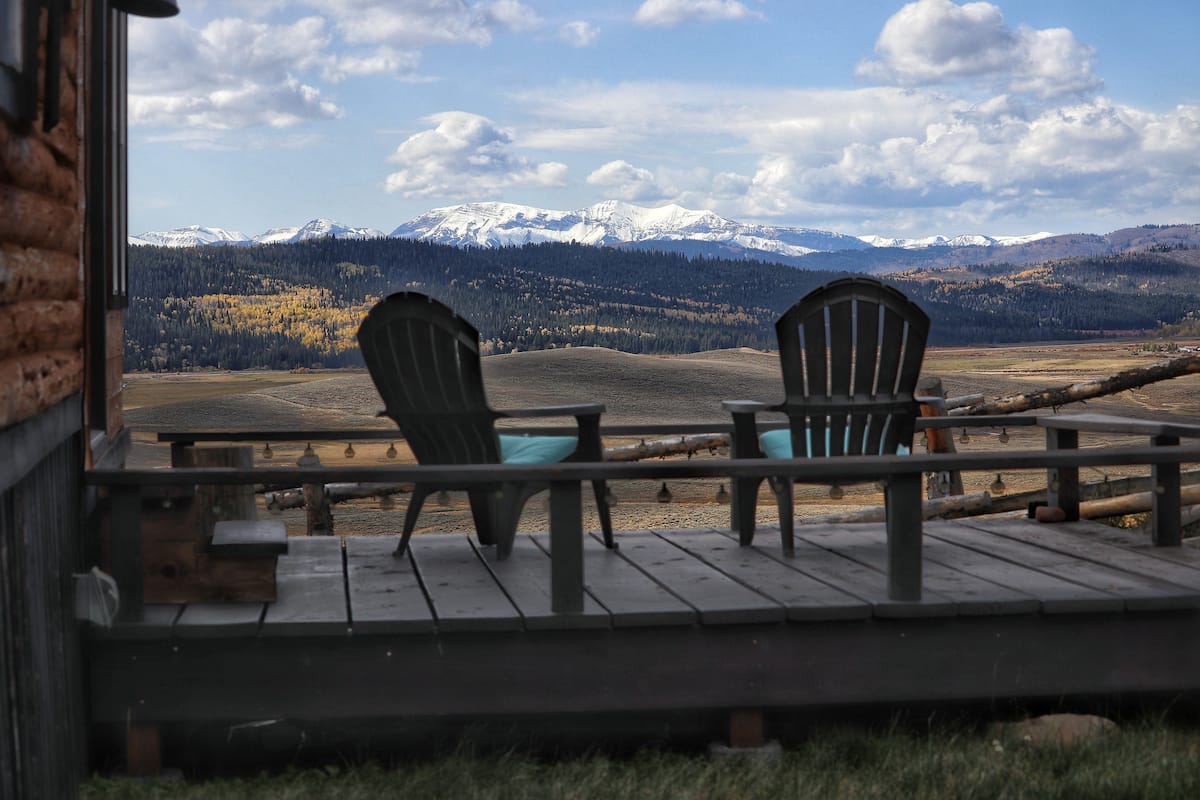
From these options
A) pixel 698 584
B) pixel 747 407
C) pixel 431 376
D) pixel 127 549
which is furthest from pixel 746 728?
pixel 127 549

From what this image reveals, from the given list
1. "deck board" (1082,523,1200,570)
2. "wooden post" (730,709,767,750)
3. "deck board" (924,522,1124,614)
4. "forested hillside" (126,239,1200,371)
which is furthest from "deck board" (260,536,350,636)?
"forested hillside" (126,239,1200,371)

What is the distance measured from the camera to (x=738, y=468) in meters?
3.38

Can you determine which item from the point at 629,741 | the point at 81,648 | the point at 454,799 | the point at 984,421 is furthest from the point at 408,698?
the point at 984,421

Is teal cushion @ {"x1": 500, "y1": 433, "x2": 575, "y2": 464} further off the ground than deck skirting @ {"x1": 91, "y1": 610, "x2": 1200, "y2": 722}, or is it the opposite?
teal cushion @ {"x1": 500, "y1": 433, "x2": 575, "y2": 464}

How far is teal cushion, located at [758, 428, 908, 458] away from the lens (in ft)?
14.5

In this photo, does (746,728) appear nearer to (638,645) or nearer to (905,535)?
(638,645)

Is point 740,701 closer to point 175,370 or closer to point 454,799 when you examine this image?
point 454,799

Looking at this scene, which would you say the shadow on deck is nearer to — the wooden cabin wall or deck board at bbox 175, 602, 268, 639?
deck board at bbox 175, 602, 268, 639

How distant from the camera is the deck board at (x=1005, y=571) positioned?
347 centimetres

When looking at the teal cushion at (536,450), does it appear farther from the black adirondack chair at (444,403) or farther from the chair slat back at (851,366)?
the chair slat back at (851,366)

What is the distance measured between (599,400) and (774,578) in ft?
84.9

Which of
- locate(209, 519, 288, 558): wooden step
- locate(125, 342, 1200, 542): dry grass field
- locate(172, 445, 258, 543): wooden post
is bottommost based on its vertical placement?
locate(125, 342, 1200, 542): dry grass field

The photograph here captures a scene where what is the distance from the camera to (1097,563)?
13.4 feet

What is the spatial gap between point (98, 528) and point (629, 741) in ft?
5.24
